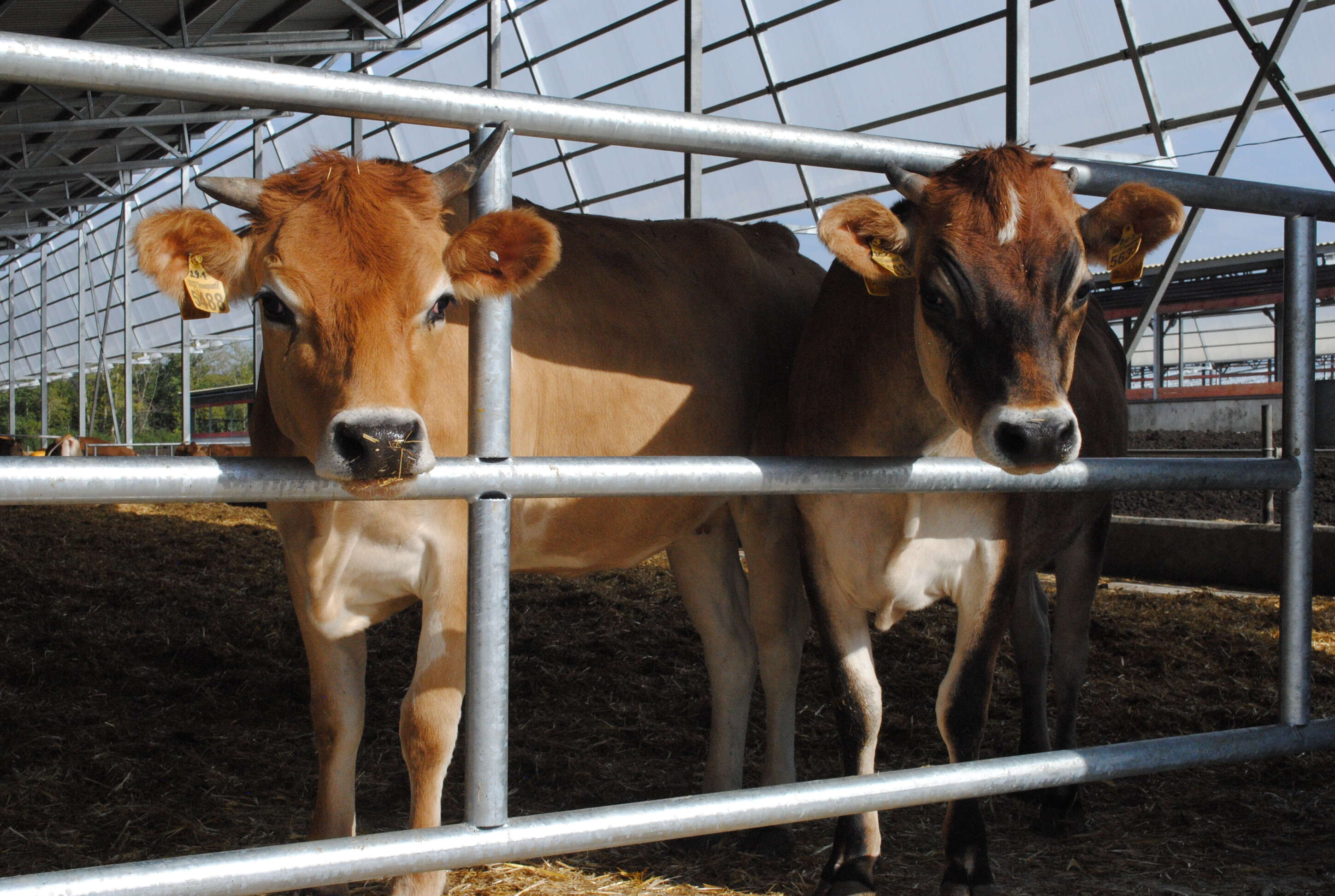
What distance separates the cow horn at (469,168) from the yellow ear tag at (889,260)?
0.96 m

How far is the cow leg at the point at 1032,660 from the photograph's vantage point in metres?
3.67

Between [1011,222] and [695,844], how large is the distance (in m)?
1.86

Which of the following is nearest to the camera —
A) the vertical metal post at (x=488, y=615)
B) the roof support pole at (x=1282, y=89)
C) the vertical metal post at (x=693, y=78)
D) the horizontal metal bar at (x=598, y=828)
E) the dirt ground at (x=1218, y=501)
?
the horizontal metal bar at (x=598, y=828)

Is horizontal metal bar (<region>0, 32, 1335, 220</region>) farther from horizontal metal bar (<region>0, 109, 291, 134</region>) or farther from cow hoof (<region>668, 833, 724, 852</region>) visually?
horizontal metal bar (<region>0, 109, 291, 134</region>)

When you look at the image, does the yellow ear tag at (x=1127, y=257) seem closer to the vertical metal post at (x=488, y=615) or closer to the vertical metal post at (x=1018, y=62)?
the vertical metal post at (x=488, y=615)

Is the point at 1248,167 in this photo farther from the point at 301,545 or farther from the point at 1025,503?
the point at 301,545

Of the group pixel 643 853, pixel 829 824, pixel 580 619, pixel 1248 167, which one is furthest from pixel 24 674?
pixel 1248 167

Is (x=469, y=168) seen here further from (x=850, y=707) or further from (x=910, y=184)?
(x=850, y=707)

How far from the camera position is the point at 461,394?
2.75 meters

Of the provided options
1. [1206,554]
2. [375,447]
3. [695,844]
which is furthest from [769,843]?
[1206,554]

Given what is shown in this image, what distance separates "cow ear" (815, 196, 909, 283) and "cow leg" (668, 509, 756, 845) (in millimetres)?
1400

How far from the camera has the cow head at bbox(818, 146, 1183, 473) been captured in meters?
2.27

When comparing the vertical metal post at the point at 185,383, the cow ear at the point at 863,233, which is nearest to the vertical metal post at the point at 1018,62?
the cow ear at the point at 863,233

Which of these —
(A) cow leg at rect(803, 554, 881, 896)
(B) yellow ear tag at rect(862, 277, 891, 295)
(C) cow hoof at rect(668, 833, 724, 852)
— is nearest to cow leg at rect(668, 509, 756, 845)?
(C) cow hoof at rect(668, 833, 724, 852)
